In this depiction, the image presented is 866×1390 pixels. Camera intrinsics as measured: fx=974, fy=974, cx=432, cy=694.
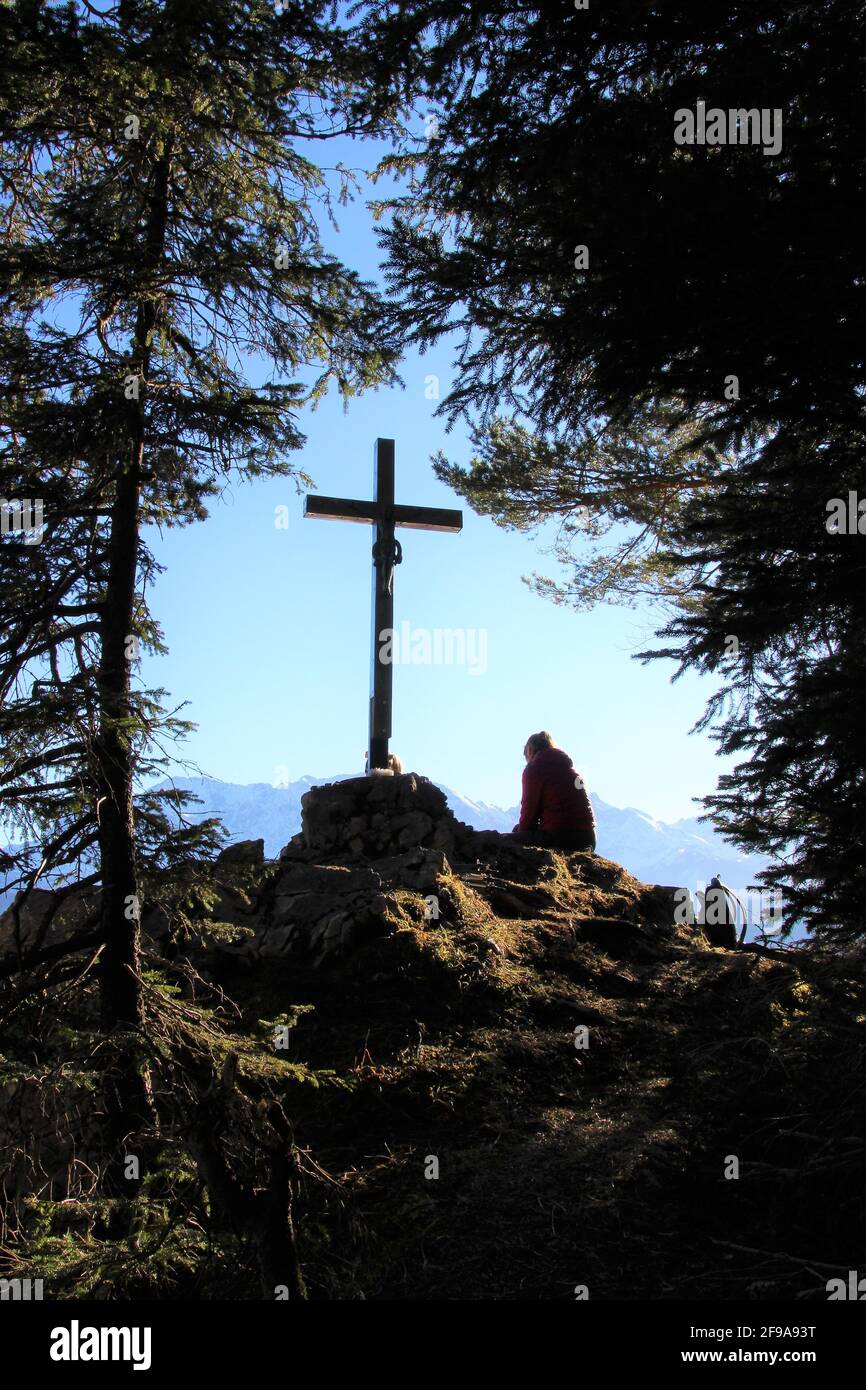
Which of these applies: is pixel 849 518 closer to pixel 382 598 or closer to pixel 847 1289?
pixel 847 1289

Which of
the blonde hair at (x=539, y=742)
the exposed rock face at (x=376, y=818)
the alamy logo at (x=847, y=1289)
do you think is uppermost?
the blonde hair at (x=539, y=742)

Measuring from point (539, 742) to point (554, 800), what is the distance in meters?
0.58

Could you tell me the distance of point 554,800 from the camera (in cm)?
900

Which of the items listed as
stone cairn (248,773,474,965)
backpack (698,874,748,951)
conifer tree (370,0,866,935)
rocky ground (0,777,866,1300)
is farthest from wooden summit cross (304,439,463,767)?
conifer tree (370,0,866,935)

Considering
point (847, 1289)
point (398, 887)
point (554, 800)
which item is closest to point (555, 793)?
point (554, 800)

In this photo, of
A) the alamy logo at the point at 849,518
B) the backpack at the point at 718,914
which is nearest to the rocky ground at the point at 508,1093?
the backpack at the point at 718,914

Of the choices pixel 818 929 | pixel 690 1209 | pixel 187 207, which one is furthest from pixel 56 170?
pixel 690 1209

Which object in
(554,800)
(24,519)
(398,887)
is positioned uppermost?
(24,519)

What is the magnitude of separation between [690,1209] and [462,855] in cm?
429

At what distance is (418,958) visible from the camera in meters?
6.18
